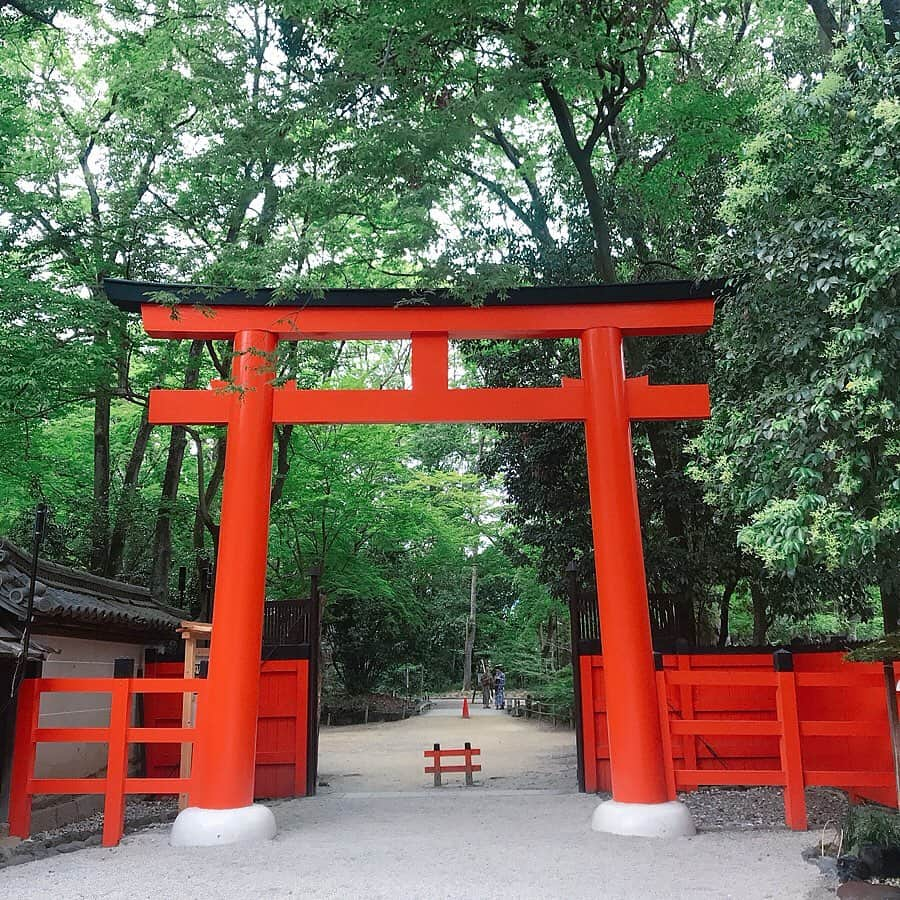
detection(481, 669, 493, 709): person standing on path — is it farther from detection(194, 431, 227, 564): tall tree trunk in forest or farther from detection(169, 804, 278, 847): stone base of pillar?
detection(169, 804, 278, 847): stone base of pillar

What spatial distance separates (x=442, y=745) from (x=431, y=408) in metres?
10.7

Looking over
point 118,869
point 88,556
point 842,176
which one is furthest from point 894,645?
point 88,556

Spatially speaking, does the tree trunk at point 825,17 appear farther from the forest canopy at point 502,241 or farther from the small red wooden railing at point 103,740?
the small red wooden railing at point 103,740

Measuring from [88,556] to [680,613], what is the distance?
30.1 ft

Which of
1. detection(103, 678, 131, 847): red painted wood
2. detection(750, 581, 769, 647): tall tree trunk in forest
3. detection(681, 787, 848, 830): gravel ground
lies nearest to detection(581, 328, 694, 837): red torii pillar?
detection(681, 787, 848, 830): gravel ground

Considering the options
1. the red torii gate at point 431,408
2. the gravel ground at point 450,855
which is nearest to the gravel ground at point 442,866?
the gravel ground at point 450,855

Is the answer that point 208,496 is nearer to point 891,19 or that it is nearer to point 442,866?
point 442,866

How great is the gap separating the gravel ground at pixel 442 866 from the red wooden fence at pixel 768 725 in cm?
56

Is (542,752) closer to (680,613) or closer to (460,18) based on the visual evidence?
(680,613)

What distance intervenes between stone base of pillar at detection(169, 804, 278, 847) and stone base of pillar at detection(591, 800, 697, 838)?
2.69 meters

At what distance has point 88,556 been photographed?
12086 mm

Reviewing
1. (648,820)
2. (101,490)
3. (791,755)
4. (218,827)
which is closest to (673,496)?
(791,755)

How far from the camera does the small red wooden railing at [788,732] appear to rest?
5910mm

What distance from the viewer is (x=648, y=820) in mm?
5758
